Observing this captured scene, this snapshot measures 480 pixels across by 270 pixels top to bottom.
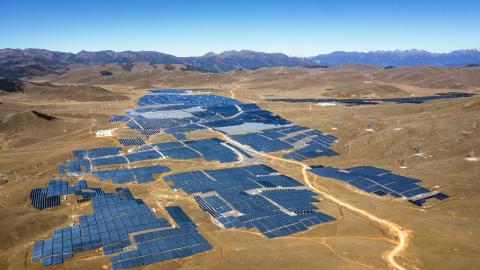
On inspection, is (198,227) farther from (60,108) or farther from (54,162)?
(60,108)

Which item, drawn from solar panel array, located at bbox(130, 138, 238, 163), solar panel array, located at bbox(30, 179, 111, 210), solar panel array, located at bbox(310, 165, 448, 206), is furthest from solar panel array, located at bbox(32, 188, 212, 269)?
solar panel array, located at bbox(310, 165, 448, 206)

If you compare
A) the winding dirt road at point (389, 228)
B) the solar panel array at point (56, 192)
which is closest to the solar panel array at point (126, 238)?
the solar panel array at point (56, 192)

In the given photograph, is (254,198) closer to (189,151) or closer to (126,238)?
(126,238)

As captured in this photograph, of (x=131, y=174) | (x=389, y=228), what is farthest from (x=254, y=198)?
(x=131, y=174)

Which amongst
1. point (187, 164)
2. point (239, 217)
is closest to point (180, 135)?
point (187, 164)

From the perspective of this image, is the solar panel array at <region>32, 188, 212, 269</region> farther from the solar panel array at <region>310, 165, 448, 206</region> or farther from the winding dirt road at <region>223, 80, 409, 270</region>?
the solar panel array at <region>310, 165, 448, 206</region>
